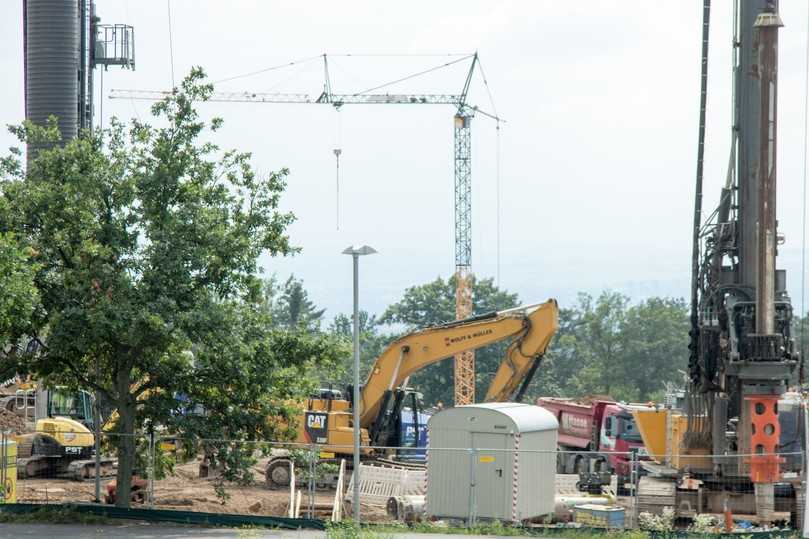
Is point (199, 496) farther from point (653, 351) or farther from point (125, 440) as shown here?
point (653, 351)

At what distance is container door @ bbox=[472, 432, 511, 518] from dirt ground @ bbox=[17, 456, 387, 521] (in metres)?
3.59

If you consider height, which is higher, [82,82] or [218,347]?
[82,82]

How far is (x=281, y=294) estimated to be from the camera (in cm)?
12762

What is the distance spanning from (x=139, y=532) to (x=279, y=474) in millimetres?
11449

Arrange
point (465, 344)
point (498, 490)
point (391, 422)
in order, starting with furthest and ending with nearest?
point (465, 344), point (391, 422), point (498, 490)

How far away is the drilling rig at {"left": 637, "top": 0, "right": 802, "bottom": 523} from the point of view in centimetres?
2591

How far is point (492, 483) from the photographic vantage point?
25422mm

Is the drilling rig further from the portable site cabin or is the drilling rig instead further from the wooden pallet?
the portable site cabin

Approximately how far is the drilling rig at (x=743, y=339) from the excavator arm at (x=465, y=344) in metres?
9.32

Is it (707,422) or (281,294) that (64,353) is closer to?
(707,422)

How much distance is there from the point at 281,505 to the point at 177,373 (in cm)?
628

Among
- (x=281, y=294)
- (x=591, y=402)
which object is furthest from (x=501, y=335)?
(x=281, y=294)

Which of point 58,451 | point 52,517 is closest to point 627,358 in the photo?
point 58,451

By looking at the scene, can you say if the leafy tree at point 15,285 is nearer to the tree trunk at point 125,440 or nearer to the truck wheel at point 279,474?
the tree trunk at point 125,440
